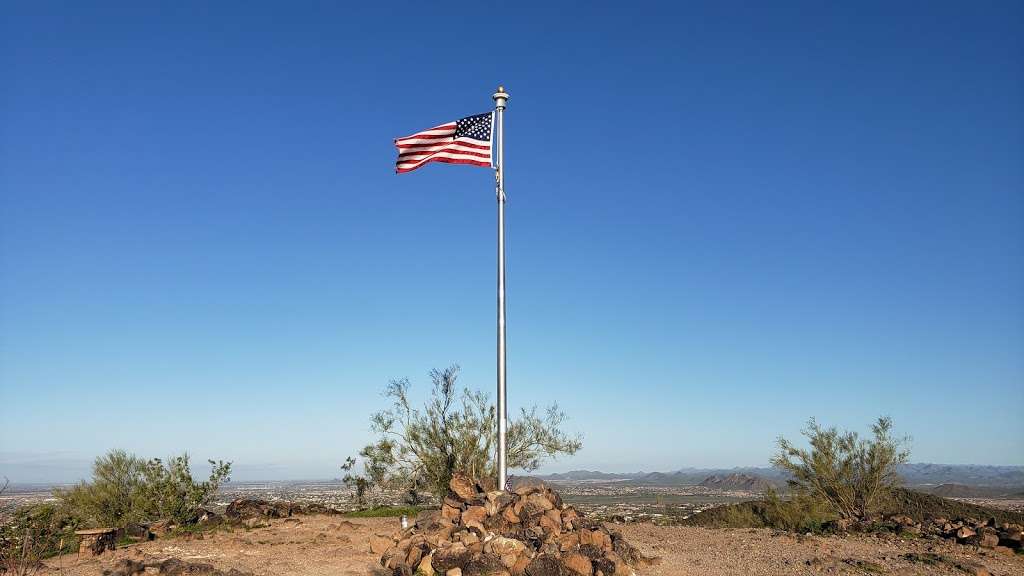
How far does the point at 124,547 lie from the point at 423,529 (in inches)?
378

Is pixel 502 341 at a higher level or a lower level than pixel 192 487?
higher

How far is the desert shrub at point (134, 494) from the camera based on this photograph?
2464cm

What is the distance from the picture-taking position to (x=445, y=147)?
706 inches

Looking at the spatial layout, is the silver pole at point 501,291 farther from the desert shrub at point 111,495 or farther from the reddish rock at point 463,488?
the desert shrub at point 111,495

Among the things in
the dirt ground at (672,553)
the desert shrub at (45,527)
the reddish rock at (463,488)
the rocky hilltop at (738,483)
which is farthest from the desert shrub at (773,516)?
the rocky hilltop at (738,483)

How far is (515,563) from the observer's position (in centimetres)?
1387

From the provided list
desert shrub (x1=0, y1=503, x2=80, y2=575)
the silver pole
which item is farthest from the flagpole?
desert shrub (x1=0, y1=503, x2=80, y2=575)

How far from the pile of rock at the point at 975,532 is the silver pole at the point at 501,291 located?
1309 cm

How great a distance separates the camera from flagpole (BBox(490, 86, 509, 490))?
16500 millimetres

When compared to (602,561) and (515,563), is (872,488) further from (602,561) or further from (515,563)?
(515,563)

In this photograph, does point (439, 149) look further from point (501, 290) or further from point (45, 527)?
point (45, 527)

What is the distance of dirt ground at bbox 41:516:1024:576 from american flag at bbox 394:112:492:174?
33.1ft

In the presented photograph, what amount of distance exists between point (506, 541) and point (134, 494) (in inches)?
689

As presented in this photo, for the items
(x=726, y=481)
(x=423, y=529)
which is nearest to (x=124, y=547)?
(x=423, y=529)
